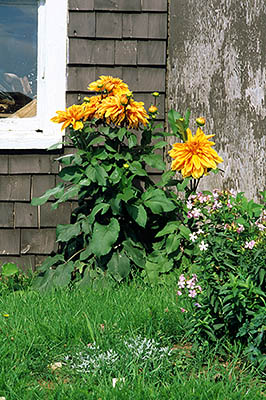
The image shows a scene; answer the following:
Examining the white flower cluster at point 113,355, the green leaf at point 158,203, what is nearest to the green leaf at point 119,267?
the green leaf at point 158,203

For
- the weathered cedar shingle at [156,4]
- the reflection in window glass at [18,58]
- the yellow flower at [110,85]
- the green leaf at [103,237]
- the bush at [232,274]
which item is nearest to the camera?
the bush at [232,274]

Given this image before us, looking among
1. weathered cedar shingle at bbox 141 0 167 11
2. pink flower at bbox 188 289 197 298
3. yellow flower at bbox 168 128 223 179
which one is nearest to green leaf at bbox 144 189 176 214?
yellow flower at bbox 168 128 223 179

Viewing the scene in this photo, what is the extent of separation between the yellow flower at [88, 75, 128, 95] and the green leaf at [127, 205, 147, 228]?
74 cm

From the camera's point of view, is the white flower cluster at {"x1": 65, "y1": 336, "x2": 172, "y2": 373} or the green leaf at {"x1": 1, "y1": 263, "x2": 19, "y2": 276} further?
the green leaf at {"x1": 1, "y1": 263, "x2": 19, "y2": 276}

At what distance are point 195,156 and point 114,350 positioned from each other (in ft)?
4.51

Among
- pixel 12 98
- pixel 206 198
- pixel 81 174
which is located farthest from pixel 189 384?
pixel 12 98

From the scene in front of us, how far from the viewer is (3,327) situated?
2975 millimetres

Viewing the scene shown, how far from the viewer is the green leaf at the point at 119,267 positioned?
3.73 metres

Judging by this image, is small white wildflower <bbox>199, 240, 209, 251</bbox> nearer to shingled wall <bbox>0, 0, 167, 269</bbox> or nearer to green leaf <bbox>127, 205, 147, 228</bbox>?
green leaf <bbox>127, 205, 147, 228</bbox>

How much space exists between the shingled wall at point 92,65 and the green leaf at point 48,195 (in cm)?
30

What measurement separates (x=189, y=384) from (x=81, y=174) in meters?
1.83

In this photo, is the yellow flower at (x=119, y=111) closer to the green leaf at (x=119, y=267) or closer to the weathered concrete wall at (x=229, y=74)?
the weathered concrete wall at (x=229, y=74)

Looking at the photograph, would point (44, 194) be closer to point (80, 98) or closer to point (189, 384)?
point (80, 98)

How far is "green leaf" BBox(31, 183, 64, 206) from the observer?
3879mm
